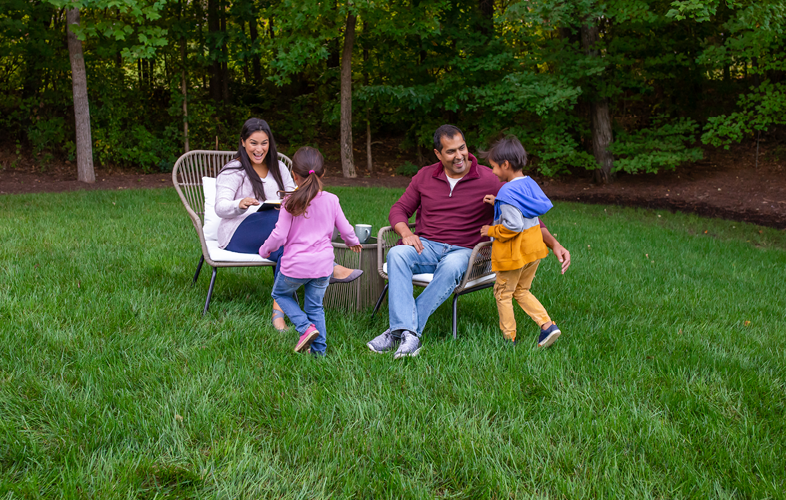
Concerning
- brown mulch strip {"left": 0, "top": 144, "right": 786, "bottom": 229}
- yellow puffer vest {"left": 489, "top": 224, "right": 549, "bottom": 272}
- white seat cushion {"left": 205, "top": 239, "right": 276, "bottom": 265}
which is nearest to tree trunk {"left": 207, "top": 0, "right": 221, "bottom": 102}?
brown mulch strip {"left": 0, "top": 144, "right": 786, "bottom": 229}

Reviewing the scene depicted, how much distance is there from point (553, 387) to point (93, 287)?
3364 mm

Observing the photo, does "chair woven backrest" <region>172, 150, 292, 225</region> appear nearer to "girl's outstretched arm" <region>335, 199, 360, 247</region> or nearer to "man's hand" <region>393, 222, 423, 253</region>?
"man's hand" <region>393, 222, 423, 253</region>

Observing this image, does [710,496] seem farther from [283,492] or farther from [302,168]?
[302,168]

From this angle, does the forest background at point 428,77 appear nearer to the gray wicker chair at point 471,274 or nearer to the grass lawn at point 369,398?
the grass lawn at point 369,398

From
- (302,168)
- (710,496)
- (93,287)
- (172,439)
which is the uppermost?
(302,168)

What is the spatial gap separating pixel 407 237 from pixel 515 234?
786 mm

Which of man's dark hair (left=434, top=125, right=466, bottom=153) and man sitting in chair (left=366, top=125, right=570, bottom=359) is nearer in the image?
man sitting in chair (left=366, top=125, right=570, bottom=359)

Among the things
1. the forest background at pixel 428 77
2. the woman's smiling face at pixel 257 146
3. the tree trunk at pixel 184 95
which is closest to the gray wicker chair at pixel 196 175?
the woman's smiling face at pixel 257 146

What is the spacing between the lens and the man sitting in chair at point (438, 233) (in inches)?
140

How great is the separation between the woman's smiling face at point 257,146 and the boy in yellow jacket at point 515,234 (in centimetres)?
173

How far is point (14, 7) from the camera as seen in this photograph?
1182cm

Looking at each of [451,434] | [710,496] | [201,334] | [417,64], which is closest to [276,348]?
[201,334]

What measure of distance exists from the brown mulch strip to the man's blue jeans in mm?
8153

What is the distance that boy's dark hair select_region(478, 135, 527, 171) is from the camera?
3459 millimetres
